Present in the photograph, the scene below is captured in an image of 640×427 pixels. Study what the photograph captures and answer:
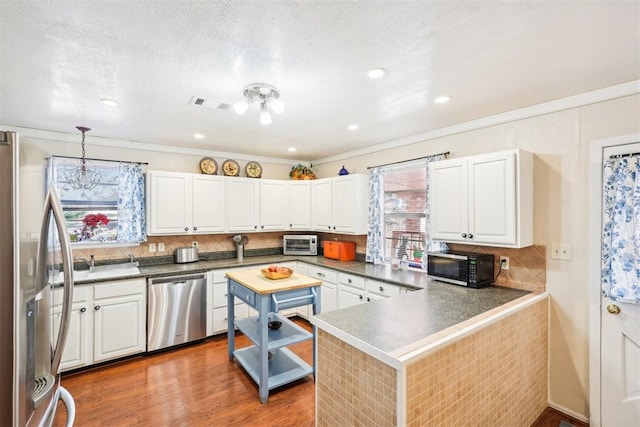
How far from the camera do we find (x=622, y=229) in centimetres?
205

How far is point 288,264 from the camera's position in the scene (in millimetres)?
4289

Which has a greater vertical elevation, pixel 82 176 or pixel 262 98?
pixel 262 98

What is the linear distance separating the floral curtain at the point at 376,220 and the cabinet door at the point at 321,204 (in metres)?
0.63

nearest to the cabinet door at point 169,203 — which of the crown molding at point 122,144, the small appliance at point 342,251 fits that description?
the crown molding at point 122,144

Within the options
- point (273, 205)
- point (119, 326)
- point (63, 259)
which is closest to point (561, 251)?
point (63, 259)

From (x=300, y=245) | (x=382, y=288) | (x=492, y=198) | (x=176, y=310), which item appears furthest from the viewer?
(x=300, y=245)

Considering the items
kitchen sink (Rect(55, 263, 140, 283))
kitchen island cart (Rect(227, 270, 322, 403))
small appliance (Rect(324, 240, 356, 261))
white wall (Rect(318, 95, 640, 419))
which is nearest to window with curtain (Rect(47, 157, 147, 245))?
kitchen sink (Rect(55, 263, 140, 283))

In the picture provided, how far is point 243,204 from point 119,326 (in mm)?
1979

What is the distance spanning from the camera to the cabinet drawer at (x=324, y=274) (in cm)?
375

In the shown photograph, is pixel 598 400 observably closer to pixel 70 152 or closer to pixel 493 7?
pixel 493 7

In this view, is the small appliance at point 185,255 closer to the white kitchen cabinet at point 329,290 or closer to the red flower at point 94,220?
the red flower at point 94,220

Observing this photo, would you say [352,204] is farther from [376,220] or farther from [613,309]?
[613,309]

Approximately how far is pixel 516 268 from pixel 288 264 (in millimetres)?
2718

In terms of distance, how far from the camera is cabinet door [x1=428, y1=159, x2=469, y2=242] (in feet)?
8.75
